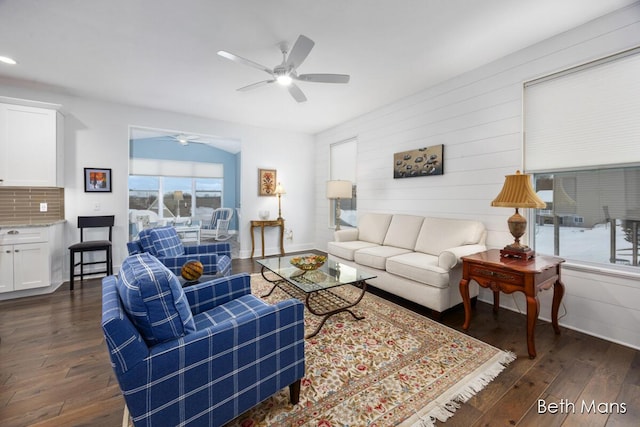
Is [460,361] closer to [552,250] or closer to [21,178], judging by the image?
[552,250]

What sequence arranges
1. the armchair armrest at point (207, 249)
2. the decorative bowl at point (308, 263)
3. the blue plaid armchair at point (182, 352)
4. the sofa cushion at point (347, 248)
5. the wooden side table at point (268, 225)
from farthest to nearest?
the wooden side table at point (268, 225)
the sofa cushion at point (347, 248)
the armchair armrest at point (207, 249)
the decorative bowl at point (308, 263)
the blue plaid armchair at point (182, 352)

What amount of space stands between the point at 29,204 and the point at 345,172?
4949 millimetres

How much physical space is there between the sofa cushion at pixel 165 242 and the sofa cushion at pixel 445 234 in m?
3.05

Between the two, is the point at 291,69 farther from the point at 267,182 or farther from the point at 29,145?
the point at 29,145

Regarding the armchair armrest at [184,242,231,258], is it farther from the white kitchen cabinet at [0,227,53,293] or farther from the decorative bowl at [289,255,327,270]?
the white kitchen cabinet at [0,227,53,293]

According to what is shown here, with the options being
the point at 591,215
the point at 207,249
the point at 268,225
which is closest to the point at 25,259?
the point at 207,249

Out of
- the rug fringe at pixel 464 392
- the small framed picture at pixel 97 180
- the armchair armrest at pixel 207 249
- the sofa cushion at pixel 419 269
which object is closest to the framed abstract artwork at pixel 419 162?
the sofa cushion at pixel 419 269

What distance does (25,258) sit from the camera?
3246 mm

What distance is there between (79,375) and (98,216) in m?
3.08

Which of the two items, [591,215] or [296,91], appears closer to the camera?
[591,215]

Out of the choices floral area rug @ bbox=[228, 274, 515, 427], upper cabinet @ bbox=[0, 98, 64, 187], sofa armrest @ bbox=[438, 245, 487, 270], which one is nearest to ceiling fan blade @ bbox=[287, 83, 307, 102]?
sofa armrest @ bbox=[438, 245, 487, 270]

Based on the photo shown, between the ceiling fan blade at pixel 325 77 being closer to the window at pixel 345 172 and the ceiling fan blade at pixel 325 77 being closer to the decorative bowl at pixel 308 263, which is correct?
the decorative bowl at pixel 308 263

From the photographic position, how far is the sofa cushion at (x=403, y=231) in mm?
3680

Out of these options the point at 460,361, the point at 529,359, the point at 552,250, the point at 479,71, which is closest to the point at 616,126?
the point at 552,250
